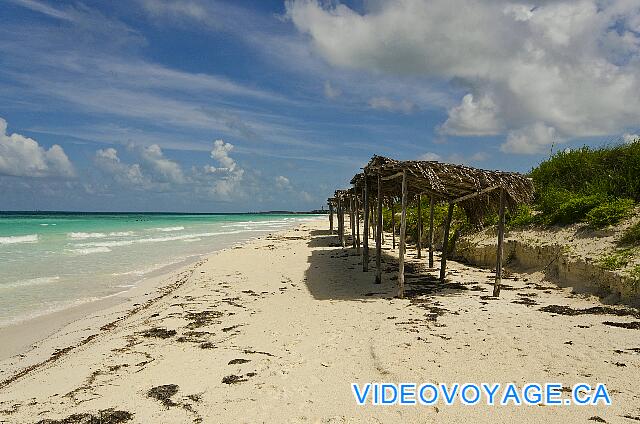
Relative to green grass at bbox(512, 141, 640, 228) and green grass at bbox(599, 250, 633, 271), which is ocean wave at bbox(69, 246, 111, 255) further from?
green grass at bbox(599, 250, 633, 271)

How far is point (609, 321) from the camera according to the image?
6996 mm

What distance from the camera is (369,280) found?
1160 cm

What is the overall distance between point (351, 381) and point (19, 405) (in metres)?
3.79

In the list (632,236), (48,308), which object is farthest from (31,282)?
(632,236)

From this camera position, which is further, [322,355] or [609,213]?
[609,213]

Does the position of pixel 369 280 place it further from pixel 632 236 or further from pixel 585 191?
pixel 585 191

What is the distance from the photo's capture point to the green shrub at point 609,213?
10.4 m

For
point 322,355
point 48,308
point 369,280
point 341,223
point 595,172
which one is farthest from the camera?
point 341,223

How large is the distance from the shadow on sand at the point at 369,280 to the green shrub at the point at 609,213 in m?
3.57

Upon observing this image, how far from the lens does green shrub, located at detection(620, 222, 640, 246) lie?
9195 mm

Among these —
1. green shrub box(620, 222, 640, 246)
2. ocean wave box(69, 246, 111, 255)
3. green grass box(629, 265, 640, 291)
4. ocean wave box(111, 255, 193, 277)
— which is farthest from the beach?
ocean wave box(69, 246, 111, 255)

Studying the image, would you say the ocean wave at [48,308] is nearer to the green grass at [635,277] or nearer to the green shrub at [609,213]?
the green grass at [635,277]

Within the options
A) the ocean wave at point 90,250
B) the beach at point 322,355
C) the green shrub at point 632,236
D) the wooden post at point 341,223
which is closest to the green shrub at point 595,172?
the green shrub at point 632,236

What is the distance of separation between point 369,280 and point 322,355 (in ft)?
19.1
